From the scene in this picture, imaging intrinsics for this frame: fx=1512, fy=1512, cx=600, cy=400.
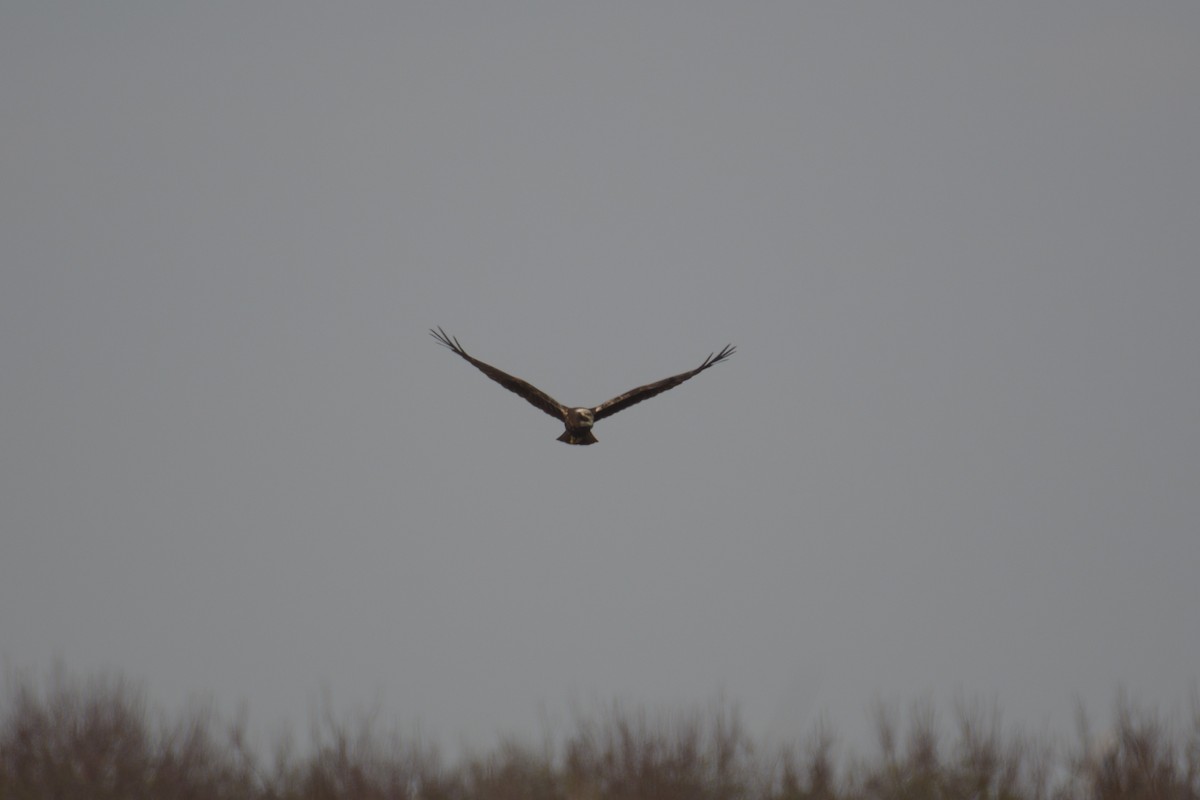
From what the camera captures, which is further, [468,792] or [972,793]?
[468,792]

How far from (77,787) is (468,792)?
805 cm

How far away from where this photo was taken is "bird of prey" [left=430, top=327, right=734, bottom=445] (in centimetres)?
1819

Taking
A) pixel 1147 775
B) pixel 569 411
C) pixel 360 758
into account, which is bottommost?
pixel 1147 775

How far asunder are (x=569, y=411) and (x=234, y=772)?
1715cm

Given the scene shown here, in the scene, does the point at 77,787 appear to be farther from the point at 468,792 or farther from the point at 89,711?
the point at 468,792

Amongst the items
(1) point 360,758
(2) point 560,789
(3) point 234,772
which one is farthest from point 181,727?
(2) point 560,789

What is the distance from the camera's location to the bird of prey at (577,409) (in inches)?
716

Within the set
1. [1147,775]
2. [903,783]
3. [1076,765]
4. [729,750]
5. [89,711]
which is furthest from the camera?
[89,711]

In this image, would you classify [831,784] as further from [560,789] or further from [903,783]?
[560,789]

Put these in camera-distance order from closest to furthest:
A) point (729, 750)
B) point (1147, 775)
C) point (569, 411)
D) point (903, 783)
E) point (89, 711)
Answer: point (569, 411) < point (1147, 775) < point (903, 783) < point (729, 750) < point (89, 711)

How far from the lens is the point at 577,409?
1833 centimetres

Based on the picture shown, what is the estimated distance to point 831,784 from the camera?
99.9 ft

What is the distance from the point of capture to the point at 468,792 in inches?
1248

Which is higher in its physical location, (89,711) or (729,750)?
(89,711)
